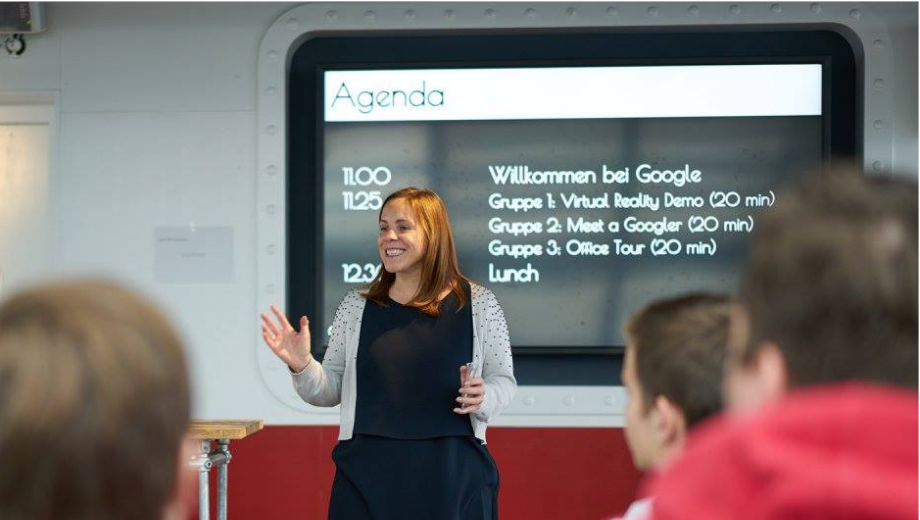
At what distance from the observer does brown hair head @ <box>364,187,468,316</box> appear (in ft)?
9.98

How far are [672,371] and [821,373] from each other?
0.69m

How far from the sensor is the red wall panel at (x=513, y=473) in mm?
4180

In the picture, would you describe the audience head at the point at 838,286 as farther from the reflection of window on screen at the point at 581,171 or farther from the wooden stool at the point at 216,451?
the reflection of window on screen at the point at 581,171

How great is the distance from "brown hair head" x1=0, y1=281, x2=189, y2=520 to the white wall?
3.49 meters

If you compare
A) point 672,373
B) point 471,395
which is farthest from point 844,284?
point 471,395

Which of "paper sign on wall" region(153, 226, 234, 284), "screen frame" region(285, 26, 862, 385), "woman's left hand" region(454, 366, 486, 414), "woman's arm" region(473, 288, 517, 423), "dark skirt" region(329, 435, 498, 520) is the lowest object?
"dark skirt" region(329, 435, 498, 520)

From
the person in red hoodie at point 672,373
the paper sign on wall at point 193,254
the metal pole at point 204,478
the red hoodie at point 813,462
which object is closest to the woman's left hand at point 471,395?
the metal pole at point 204,478

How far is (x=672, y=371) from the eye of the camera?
4.59ft

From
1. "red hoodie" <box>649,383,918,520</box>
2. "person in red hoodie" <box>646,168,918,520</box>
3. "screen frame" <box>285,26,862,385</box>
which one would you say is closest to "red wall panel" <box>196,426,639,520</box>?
"screen frame" <box>285,26,862,385</box>

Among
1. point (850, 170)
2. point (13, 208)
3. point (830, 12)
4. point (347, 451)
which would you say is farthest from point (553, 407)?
point (850, 170)

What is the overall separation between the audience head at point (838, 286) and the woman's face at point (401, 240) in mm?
2292

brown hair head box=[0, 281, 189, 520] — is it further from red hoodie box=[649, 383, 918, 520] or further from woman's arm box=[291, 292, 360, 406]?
woman's arm box=[291, 292, 360, 406]

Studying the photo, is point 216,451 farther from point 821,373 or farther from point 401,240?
point 821,373

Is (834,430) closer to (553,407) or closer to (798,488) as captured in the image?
(798,488)
